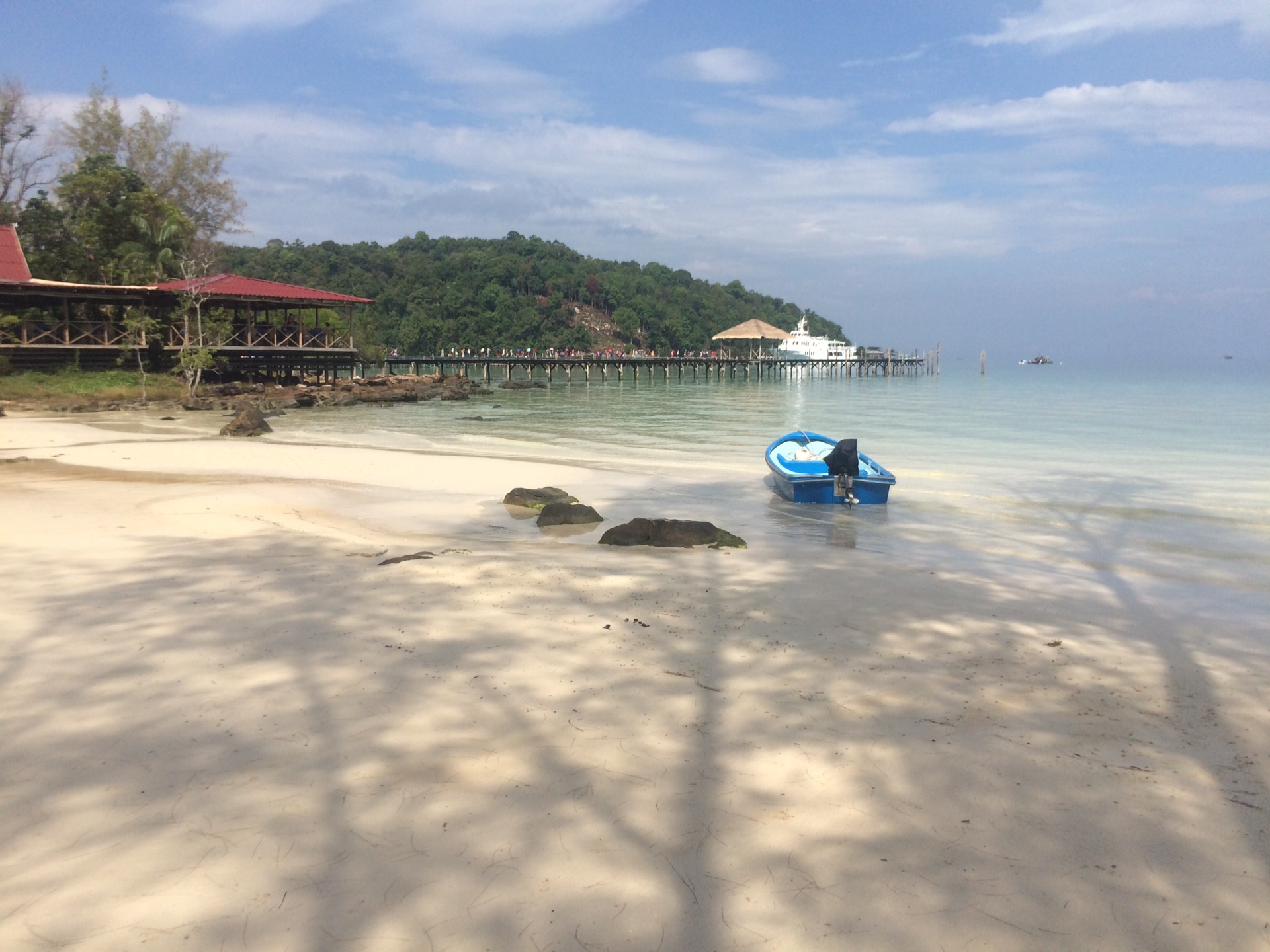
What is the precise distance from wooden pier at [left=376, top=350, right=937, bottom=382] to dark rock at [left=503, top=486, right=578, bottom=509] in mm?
35931

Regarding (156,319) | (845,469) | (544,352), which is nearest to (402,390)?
(156,319)

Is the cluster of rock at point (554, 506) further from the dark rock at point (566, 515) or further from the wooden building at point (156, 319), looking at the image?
the wooden building at point (156, 319)

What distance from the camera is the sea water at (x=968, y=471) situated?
8586mm

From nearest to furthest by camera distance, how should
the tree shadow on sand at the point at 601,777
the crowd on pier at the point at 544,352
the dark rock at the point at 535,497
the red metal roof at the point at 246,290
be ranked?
the tree shadow on sand at the point at 601,777, the dark rock at the point at 535,497, the red metal roof at the point at 246,290, the crowd on pier at the point at 544,352

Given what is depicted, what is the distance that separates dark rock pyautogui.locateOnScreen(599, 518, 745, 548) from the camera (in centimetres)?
816

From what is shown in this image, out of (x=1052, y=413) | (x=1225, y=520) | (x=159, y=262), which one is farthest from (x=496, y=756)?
(x=159, y=262)

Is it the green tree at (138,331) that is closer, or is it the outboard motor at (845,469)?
the outboard motor at (845,469)

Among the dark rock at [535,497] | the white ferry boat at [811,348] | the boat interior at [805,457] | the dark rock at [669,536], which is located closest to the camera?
the dark rock at [669,536]

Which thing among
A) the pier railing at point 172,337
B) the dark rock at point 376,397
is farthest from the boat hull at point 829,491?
the dark rock at point 376,397

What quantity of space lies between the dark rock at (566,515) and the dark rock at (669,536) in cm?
104

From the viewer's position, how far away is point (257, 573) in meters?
6.40

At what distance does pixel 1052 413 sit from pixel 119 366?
33.7 metres

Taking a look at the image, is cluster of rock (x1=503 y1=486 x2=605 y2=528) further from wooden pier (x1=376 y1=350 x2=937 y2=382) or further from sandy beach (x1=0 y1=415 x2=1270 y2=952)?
wooden pier (x1=376 y1=350 x2=937 y2=382)

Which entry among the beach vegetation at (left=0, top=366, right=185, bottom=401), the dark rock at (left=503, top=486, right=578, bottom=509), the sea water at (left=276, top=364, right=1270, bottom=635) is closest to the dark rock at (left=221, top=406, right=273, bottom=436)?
the sea water at (left=276, top=364, right=1270, bottom=635)
